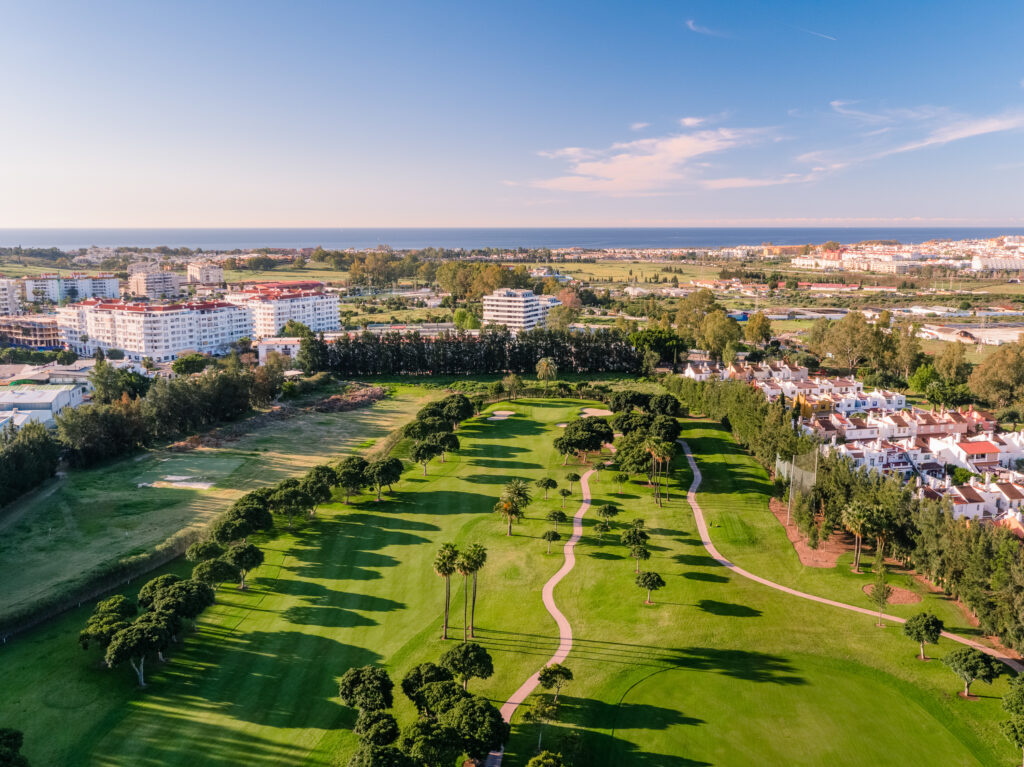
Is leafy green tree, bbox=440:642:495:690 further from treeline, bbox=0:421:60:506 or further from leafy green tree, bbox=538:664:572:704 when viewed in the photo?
treeline, bbox=0:421:60:506

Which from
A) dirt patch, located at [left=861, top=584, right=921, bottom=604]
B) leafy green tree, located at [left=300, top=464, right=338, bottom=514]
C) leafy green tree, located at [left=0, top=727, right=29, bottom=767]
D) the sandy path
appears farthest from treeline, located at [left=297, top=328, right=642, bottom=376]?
leafy green tree, located at [left=0, top=727, right=29, bottom=767]

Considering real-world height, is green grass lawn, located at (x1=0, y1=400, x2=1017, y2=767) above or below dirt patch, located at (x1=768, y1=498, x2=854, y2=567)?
below

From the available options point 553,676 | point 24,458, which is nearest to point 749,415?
point 553,676

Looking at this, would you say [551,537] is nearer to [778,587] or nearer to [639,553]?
[639,553]

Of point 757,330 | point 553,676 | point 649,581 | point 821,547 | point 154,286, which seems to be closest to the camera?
point 553,676

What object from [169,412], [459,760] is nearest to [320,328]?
[169,412]
